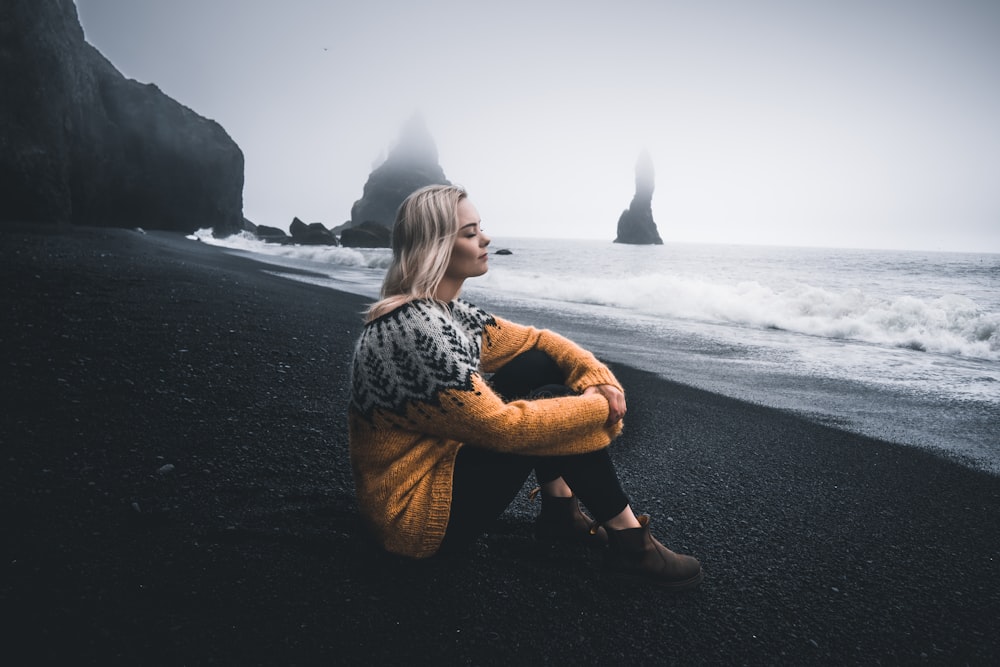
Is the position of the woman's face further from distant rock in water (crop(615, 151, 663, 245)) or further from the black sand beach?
distant rock in water (crop(615, 151, 663, 245))

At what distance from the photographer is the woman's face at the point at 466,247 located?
1947 mm

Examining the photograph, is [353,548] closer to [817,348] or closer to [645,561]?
[645,561]

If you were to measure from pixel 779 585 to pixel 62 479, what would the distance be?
3280 mm

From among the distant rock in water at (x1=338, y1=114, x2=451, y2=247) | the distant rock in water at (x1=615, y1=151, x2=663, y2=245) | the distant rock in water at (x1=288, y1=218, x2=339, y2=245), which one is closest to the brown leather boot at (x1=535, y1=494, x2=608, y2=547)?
the distant rock in water at (x1=288, y1=218, x2=339, y2=245)

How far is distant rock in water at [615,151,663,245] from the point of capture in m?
110

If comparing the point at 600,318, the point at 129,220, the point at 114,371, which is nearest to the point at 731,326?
the point at 600,318

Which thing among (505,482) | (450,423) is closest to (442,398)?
(450,423)

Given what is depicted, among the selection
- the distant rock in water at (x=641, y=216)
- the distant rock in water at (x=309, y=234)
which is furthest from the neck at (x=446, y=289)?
the distant rock in water at (x=641, y=216)

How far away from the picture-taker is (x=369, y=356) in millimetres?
1693

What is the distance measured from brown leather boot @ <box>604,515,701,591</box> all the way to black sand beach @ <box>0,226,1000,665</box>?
81 mm

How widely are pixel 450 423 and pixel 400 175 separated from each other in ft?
377

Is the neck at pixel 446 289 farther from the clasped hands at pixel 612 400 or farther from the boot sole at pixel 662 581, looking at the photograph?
the boot sole at pixel 662 581

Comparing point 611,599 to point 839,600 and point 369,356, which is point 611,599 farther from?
point 369,356

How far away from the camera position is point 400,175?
109m
